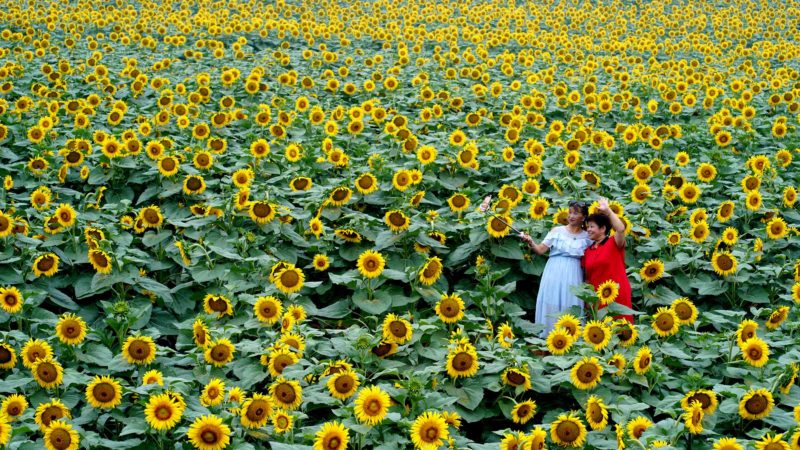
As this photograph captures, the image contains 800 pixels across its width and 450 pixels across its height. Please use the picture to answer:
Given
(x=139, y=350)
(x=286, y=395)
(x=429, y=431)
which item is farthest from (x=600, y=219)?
(x=139, y=350)

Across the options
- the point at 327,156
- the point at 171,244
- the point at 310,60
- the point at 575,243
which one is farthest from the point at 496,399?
the point at 310,60

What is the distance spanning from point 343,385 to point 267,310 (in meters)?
1.03

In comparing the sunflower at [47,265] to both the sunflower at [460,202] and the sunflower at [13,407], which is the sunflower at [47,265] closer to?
the sunflower at [13,407]

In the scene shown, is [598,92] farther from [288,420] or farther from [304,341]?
[288,420]

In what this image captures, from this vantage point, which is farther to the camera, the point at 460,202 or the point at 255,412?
the point at 460,202

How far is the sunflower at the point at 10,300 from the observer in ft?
15.5

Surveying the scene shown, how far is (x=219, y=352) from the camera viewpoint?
453 centimetres

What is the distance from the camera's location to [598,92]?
37.7ft

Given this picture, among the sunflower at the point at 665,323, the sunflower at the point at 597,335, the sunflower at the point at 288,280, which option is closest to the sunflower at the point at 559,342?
the sunflower at the point at 597,335

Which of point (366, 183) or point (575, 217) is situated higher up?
point (575, 217)

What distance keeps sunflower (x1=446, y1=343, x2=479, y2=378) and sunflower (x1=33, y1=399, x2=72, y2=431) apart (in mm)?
1999

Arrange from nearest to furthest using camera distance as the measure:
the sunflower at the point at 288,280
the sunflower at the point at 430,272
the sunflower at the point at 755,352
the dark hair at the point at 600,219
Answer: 1. the sunflower at the point at 755,352
2. the sunflower at the point at 288,280
3. the sunflower at the point at 430,272
4. the dark hair at the point at 600,219

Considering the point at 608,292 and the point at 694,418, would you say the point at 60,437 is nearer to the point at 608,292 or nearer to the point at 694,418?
the point at 694,418

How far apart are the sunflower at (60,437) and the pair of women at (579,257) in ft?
10.7
